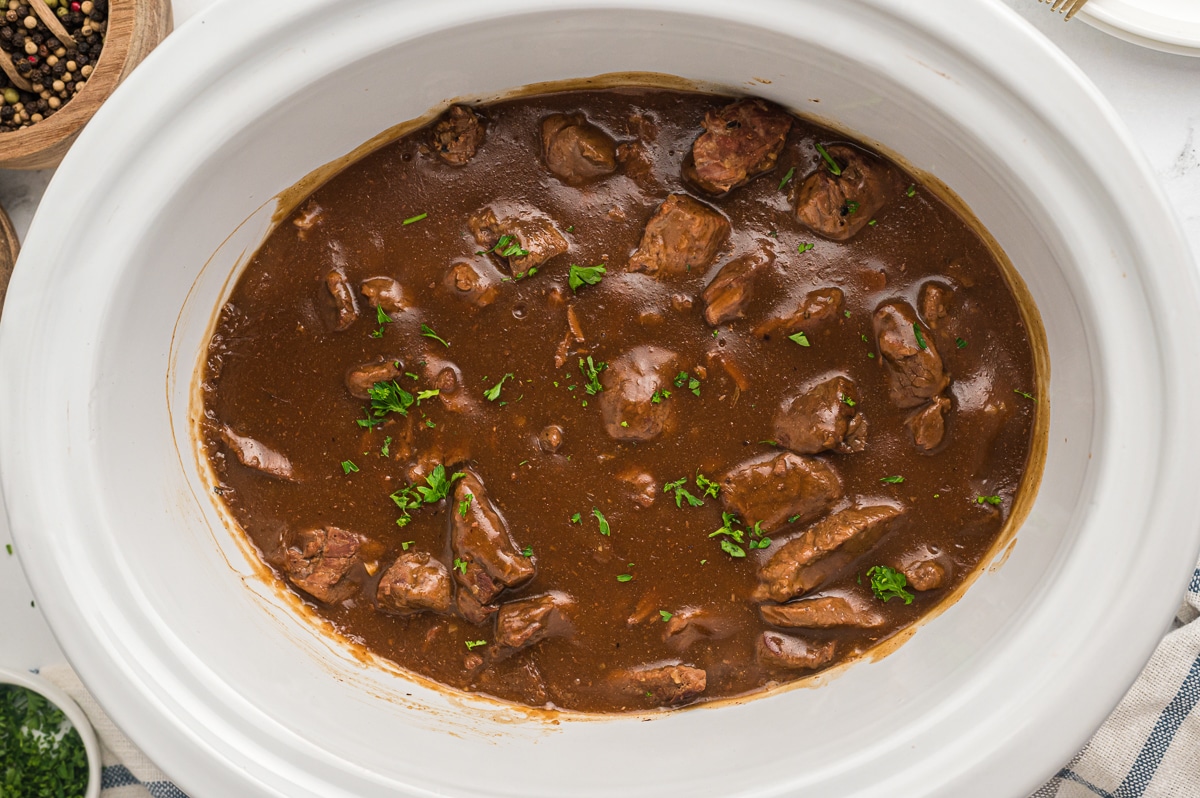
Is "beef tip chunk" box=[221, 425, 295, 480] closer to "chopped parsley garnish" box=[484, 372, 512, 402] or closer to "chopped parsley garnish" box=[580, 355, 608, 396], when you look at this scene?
"chopped parsley garnish" box=[484, 372, 512, 402]

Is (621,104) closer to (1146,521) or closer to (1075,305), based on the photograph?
(1075,305)

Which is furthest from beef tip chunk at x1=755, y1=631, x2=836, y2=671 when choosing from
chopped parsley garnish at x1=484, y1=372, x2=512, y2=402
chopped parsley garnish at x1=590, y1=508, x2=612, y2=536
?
chopped parsley garnish at x1=484, y1=372, x2=512, y2=402

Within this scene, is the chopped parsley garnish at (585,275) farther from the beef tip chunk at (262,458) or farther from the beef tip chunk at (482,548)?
the beef tip chunk at (262,458)

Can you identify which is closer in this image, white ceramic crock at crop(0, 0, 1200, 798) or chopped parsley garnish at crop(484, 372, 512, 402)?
white ceramic crock at crop(0, 0, 1200, 798)

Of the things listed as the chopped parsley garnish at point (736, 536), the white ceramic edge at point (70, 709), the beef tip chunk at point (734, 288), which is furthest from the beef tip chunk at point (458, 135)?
the white ceramic edge at point (70, 709)

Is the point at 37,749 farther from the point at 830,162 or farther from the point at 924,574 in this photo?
the point at 830,162

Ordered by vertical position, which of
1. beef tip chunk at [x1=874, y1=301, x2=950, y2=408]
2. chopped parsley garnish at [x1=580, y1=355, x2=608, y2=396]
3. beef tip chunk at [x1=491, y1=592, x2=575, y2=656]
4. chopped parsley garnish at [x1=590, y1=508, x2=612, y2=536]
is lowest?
beef tip chunk at [x1=491, y1=592, x2=575, y2=656]

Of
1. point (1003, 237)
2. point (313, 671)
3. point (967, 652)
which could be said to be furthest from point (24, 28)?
point (967, 652)
